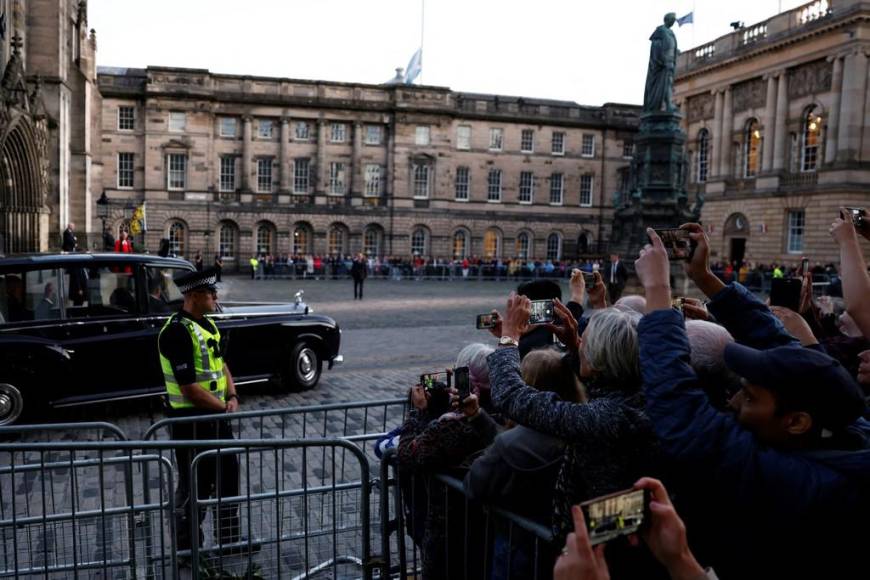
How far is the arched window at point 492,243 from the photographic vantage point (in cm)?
5500

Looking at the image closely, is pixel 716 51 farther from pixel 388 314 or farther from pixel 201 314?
pixel 201 314

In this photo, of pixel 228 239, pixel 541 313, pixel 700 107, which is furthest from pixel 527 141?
pixel 541 313

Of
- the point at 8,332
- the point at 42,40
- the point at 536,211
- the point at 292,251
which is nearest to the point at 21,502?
the point at 8,332

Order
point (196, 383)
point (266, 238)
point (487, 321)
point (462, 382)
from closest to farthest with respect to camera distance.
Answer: point (462, 382)
point (487, 321)
point (196, 383)
point (266, 238)

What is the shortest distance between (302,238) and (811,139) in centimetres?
3315

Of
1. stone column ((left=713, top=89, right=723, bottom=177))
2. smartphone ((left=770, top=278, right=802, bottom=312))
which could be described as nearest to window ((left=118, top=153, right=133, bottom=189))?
stone column ((left=713, top=89, right=723, bottom=177))

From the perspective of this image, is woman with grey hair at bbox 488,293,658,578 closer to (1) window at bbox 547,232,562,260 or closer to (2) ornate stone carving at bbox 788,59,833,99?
(2) ornate stone carving at bbox 788,59,833,99

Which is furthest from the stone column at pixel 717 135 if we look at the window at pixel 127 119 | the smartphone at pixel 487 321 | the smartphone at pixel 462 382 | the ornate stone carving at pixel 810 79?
the smartphone at pixel 462 382

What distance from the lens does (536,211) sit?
5597cm

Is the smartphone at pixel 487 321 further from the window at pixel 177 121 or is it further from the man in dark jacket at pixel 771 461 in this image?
the window at pixel 177 121

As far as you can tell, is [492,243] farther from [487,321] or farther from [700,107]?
[487,321]

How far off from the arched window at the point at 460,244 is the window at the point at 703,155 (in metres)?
17.3

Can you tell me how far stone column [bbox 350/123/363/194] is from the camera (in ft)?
170

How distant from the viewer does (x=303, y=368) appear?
1061 centimetres
